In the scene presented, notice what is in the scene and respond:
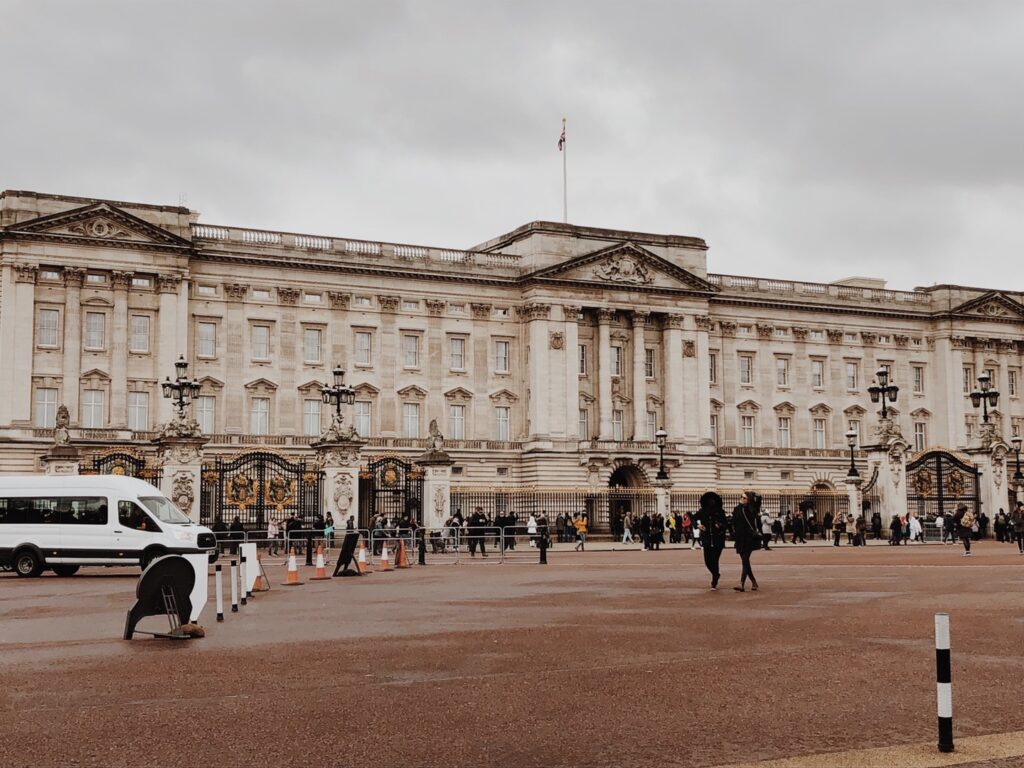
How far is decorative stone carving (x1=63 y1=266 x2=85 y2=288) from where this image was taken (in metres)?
62.9

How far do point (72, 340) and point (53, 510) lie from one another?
35.4 meters

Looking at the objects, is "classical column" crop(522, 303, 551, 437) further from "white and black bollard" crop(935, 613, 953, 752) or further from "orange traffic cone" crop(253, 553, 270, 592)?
"white and black bollard" crop(935, 613, 953, 752)

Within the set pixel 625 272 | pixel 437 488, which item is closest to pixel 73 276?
pixel 437 488

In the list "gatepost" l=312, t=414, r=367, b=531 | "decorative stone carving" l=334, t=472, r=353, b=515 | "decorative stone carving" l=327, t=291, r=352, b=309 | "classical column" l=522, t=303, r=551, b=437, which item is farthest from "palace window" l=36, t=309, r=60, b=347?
"decorative stone carving" l=334, t=472, r=353, b=515

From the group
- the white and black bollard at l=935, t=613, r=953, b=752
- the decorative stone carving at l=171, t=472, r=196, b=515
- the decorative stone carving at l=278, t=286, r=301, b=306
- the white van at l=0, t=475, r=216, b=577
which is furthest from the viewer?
the decorative stone carving at l=278, t=286, r=301, b=306

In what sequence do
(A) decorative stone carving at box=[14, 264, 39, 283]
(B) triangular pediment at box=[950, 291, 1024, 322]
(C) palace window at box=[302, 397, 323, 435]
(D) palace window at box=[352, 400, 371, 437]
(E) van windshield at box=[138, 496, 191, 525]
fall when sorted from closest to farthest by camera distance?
(E) van windshield at box=[138, 496, 191, 525]
(A) decorative stone carving at box=[14, 264, 39, 283]
(C) palace window at box=[302, 397, 323, 435]
(D) palace window at box=[352, 400, 371, 437]
(B) triangular pediment at box=[950, 291, 1024, 322]

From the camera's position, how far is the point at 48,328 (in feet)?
207

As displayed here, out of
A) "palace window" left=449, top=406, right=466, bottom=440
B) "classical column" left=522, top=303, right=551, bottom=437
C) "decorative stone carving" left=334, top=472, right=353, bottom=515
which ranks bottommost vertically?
"decorative stone carving" left=334, top=472, right=353, bottom=515

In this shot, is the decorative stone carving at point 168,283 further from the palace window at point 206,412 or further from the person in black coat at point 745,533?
the person in black coat at point 745,533

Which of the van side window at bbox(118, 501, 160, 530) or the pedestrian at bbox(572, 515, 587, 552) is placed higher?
the van side window at bbox(118, 501, 160, 530)

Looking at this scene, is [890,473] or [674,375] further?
[674,375]

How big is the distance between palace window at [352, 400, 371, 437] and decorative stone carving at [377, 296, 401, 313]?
5369mm

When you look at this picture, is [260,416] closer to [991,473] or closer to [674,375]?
[674,375]

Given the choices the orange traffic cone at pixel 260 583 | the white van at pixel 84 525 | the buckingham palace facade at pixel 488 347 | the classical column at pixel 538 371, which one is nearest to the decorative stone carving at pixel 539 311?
the classical column at pixel 538 371
